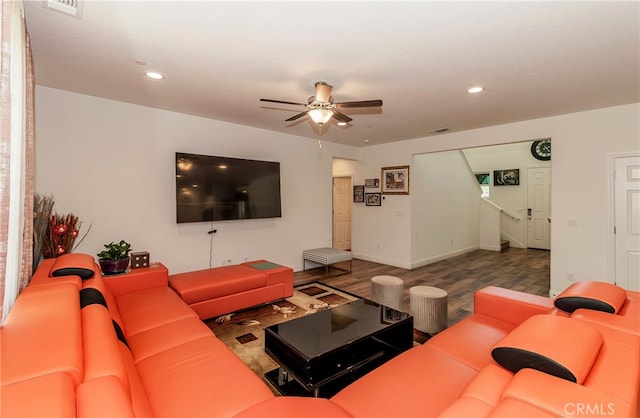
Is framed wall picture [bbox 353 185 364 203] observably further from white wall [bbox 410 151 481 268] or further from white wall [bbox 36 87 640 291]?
white wall [bbox 36 87 640 291]

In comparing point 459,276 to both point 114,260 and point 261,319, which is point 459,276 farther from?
point 114,260

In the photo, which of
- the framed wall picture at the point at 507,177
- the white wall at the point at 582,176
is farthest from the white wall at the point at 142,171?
the framed wall picture at the point at 507,177

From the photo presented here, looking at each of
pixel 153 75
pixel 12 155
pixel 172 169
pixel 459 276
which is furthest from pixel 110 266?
pixel 459 276

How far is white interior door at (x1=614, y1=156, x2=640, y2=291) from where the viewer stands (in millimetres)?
3650

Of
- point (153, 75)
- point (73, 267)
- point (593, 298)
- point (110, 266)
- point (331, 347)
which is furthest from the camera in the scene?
point (110, 266)

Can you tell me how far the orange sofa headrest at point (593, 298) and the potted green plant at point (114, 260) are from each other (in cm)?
391

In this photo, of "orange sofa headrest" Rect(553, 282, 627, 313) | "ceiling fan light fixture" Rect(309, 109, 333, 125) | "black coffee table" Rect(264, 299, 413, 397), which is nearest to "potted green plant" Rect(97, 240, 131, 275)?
"black coffee table" Rect(264, 299, 413, 397)

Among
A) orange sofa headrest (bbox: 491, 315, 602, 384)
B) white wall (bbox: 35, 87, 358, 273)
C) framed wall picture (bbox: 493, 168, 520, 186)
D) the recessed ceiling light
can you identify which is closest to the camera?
orange sofa headrest (bbox: 491, 315, 602, 384)

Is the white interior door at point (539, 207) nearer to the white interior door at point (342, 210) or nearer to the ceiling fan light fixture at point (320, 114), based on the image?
the white interior door at point (342, 210)

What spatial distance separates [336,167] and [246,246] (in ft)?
11.6

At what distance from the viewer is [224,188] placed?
440cm

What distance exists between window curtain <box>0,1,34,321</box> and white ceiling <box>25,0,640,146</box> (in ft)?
1.73

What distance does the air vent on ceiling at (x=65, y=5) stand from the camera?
178cm

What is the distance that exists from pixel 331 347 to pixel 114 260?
8.48 feet
